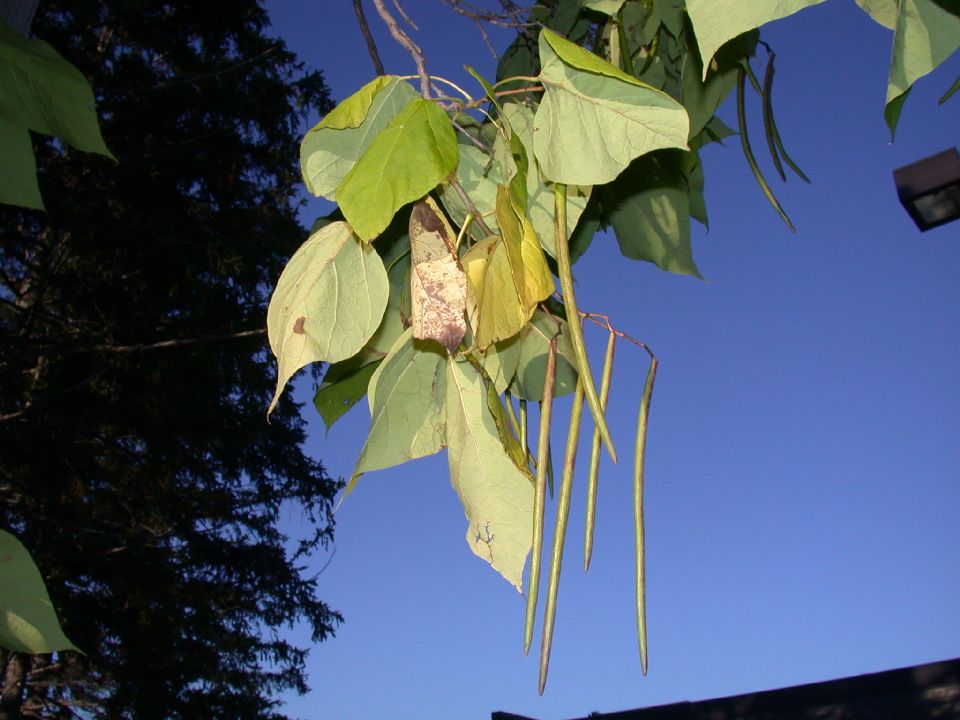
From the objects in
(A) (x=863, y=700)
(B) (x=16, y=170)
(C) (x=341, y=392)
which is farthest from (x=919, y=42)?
(A) (x=863, y=700)

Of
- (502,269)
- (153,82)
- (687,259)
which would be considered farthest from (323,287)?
(153,82)

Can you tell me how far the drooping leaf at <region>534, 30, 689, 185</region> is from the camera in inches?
12.5

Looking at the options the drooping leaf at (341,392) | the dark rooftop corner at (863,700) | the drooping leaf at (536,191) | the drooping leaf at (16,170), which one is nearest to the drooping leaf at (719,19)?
the drooping leaf at (536,191)

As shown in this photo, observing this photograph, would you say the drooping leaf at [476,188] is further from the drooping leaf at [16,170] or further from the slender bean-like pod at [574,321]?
the drooping leaf at [16,170]

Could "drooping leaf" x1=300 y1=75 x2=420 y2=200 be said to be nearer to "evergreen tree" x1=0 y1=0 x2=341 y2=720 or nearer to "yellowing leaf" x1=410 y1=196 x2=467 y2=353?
"yellowing leaf" x1=410 y1=196 x2=467 y2=353

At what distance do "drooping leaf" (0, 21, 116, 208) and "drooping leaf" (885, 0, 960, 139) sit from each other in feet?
1.25

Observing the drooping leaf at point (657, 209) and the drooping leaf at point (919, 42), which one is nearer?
the drooping leaf at point (919, 42)

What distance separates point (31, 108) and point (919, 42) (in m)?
0.44

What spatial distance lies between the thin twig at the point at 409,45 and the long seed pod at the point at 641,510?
147 mm

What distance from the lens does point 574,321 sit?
320 mm

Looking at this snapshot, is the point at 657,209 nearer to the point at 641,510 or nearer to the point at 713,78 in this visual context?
the point at 713,78

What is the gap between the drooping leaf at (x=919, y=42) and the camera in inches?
12.1

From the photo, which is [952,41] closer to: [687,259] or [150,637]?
[687,259]

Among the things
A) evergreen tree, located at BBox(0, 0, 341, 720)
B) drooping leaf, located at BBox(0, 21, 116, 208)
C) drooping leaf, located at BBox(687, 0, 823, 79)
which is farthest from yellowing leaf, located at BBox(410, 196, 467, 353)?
evergreen tree, located at BBox(0, 0, 341, 720)
